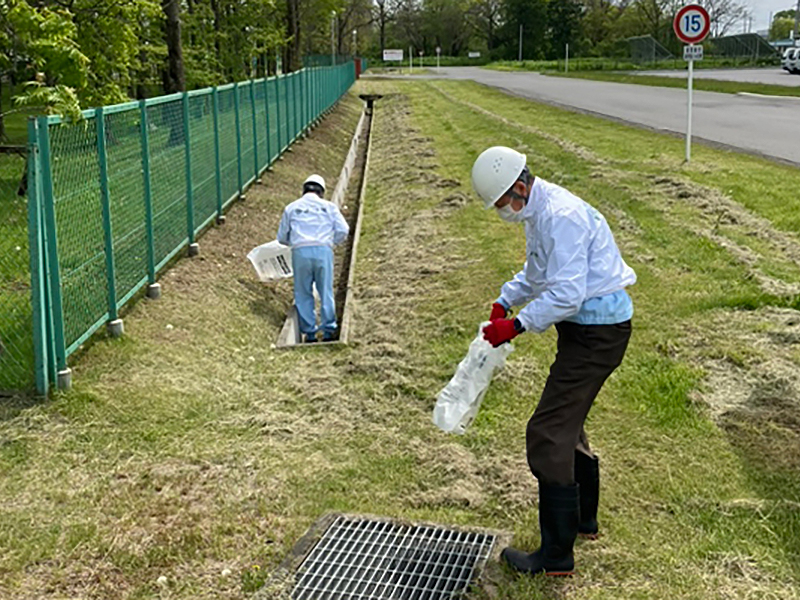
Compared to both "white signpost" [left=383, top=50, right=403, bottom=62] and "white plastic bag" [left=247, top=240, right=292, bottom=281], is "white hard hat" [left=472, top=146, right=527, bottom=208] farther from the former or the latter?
"white signpost" [left=383, top=50, right=403, bottom=62]

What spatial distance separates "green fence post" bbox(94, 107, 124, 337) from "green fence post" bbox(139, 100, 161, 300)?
1032 mm

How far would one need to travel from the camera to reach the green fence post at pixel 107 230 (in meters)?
7.15

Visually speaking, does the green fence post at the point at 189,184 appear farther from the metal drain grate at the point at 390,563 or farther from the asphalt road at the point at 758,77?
the asphalt road at the point at 758,77

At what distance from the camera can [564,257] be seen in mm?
3807

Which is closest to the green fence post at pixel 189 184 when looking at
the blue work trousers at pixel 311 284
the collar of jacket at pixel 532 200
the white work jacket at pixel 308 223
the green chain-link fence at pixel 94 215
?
the green chain-link fence at pixel 94 215

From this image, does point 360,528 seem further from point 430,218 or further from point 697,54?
point 697,54

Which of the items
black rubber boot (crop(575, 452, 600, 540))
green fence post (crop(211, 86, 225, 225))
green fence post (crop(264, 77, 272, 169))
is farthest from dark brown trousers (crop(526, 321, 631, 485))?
green fence post (crop(264, 77, 272, 169))

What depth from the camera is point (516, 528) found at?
15.3 ft

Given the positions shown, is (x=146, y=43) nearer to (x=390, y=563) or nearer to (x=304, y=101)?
(x=304, y=101)

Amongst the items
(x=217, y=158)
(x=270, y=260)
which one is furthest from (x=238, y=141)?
(x=270, y=260)

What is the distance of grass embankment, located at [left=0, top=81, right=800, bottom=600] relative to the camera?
170 inches

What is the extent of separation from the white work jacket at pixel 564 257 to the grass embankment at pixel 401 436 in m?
1.24

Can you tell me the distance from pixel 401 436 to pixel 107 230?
3035 millimetres

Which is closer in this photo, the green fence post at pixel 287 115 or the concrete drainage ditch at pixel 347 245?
the concrete drainage ditch at pixel 347 245
